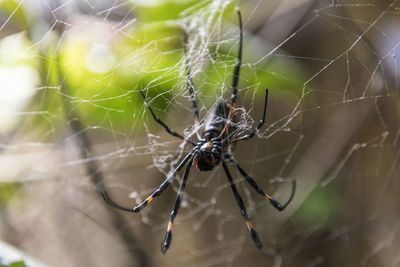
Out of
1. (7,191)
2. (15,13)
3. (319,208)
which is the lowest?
(319,208)

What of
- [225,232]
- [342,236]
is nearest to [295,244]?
[342,236]

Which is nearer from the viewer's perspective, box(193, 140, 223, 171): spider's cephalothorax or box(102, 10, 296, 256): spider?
box(102, 10, 296, 256): spider

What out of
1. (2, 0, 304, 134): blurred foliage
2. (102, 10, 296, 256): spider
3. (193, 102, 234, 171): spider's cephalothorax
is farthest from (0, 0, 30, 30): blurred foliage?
(193, 102, 234, 171): spider's cephalothorax

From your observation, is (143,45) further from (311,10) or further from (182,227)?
(182,227)

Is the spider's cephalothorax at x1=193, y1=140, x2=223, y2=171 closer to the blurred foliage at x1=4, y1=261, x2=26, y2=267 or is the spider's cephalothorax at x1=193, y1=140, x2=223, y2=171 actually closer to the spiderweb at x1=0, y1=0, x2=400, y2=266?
the spiderweb at x1=0, y1=0, x2=400, y2=266

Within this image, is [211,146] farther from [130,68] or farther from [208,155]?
[130,68]

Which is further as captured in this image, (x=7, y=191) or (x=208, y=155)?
(x=7, y=191)

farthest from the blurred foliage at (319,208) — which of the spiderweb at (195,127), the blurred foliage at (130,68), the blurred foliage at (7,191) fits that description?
the blurred foliage at (7,191)

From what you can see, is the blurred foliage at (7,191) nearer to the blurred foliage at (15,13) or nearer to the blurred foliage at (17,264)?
the blurred foliage at (15,13)

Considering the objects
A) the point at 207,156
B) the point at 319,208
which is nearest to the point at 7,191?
the point at 207,156
